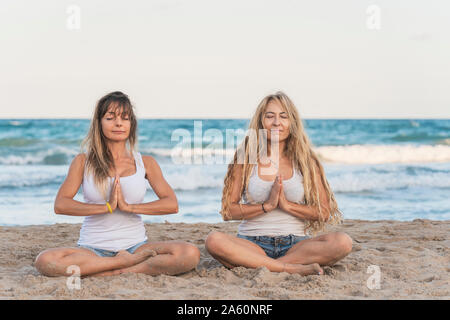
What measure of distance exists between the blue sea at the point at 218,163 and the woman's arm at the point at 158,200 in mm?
2061

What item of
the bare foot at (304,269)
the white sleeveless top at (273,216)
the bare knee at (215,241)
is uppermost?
the white sleeveless top at (273,216)

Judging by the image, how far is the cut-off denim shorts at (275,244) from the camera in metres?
3.84

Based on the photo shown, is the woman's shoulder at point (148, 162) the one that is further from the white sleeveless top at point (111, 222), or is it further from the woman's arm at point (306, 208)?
the woman's arm at point (306, 208)

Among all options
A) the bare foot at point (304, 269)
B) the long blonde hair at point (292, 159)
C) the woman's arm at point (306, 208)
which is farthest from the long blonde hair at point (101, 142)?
the bare foot at point (304, 269)

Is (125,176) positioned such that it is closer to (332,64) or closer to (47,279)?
(47,279)

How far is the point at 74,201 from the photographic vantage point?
3.59 metres

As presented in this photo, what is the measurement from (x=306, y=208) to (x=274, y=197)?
28cm

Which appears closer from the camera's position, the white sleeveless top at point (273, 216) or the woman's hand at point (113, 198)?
the woman's hand at point (113, 198)

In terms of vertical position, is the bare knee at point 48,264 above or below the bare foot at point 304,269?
above

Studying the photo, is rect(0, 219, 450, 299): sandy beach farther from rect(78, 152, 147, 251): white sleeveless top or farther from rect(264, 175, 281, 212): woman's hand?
rect(264, 175, 281, 212): woman's hand

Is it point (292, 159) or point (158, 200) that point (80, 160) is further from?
point (292, 159)

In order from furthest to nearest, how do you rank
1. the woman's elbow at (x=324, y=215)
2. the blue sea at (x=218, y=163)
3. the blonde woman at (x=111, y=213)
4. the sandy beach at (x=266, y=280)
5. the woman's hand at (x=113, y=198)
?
the blue sea at (x=218, y=163) → the woman's elbow at (x=324, y=215) → the blonde woman at (x=111, y=213) → the woman's hand at (x=113, y=198) → the sandy beach at (x=266, y=280)

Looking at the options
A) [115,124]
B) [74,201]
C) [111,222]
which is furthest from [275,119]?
[74,201]

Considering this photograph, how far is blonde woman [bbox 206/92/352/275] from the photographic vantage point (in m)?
3.70
